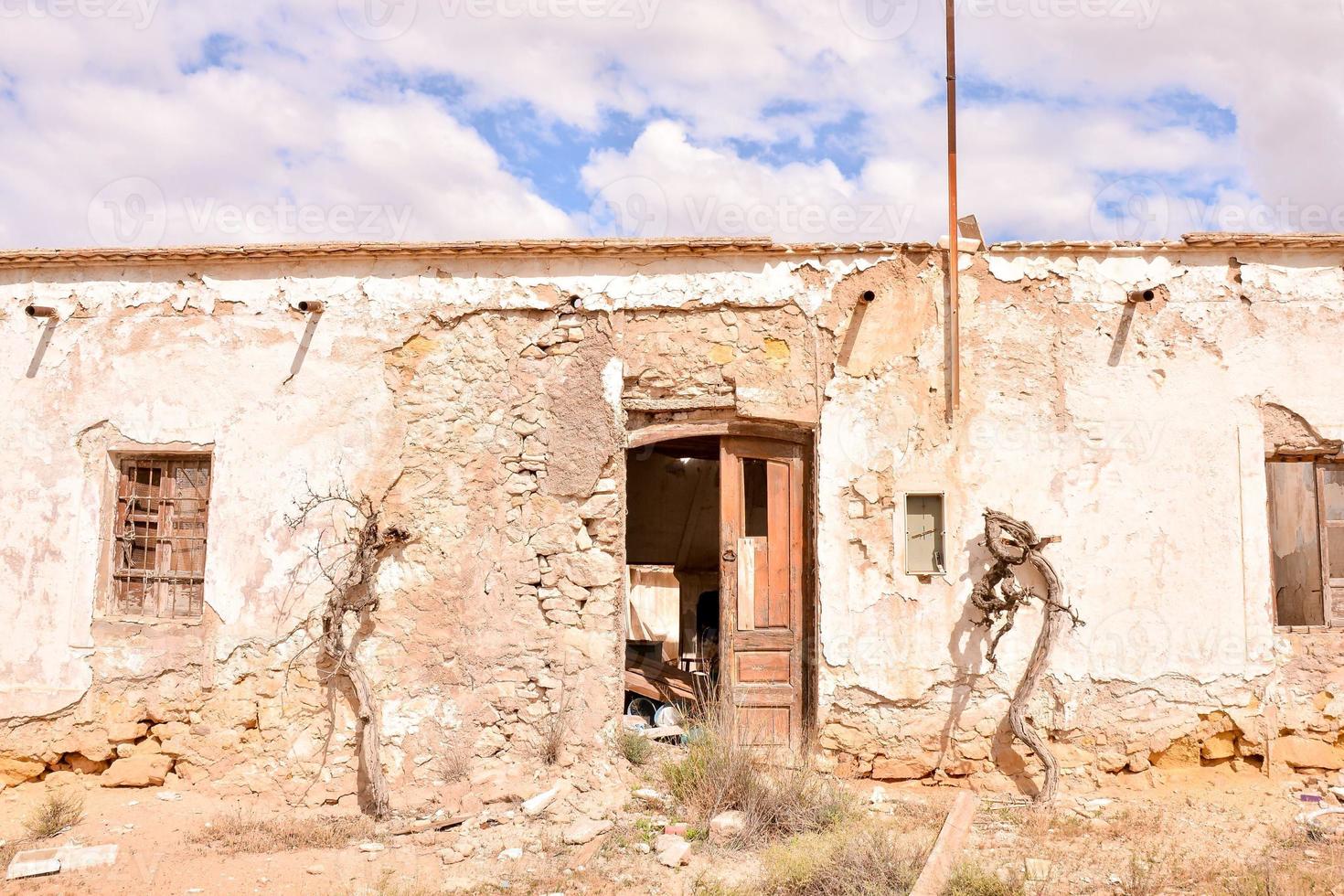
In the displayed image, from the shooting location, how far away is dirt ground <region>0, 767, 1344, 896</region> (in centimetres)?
512

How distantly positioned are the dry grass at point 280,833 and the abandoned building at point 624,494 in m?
0.57

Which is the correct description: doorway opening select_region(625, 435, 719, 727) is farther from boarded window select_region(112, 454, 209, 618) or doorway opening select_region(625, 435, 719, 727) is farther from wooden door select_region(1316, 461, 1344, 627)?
wooden door select_region(1316, 461, 1344, 627)

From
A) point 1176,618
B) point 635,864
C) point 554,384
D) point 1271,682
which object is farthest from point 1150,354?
point 635,864

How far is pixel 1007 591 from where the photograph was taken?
6.71 metres

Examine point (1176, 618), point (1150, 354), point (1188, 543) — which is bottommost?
point (1176, 618)

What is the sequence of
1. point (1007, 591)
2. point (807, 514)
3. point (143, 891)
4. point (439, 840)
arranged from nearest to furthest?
point (143, 891) → point (439, 840) → point (1007, 591) → point (807, 514)

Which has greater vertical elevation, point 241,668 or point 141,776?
point 241,668

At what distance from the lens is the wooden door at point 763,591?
7082mm

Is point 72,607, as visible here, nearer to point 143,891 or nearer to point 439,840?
point 143,891

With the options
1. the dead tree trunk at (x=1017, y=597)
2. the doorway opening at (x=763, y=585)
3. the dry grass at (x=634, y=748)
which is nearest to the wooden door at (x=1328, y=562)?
the dead tree trunk at (x=1017, y=597)

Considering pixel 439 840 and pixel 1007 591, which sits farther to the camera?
pixel 1007 591

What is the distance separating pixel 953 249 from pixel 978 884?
4160 mm

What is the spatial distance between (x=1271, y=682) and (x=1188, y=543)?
1.08m

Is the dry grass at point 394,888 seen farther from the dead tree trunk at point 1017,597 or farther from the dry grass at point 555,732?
the dead tree trunk at point 1017,597
